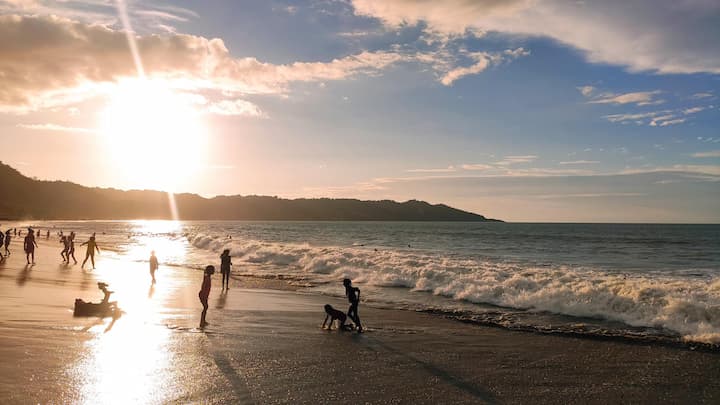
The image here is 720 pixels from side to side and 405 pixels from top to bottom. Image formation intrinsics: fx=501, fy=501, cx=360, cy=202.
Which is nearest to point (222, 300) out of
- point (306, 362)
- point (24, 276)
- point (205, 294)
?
point (205, 294)

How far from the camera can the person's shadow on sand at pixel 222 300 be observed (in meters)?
17.9

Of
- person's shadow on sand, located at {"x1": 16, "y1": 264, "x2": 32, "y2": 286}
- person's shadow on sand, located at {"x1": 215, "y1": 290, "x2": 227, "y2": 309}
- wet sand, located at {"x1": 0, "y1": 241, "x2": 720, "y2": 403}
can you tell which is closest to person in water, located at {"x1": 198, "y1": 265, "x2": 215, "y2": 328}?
wet sand, located at {"x1": 0, "y1": 241, "x2": 720, "y2": 403}

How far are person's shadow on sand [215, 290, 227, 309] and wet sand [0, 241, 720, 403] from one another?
0.97m

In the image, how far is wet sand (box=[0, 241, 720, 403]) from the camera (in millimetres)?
8602

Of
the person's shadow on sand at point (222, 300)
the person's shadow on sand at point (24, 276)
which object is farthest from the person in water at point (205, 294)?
the person's shadow on sand at point (24, 276)

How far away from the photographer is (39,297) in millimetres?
17234

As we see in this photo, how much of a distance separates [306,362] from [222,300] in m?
9.88

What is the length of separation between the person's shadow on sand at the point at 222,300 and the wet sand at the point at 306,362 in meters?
0.97

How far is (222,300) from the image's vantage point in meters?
19.6

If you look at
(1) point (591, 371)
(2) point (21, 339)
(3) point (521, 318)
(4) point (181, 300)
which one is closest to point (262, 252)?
(4) point (181, 300)

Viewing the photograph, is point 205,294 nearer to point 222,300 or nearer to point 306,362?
point 306,362

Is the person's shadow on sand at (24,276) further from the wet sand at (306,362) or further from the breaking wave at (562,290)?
the breaking wave at (562,290)

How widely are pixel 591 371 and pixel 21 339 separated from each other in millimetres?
12402

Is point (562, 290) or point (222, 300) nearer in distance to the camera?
point (222, 300)
